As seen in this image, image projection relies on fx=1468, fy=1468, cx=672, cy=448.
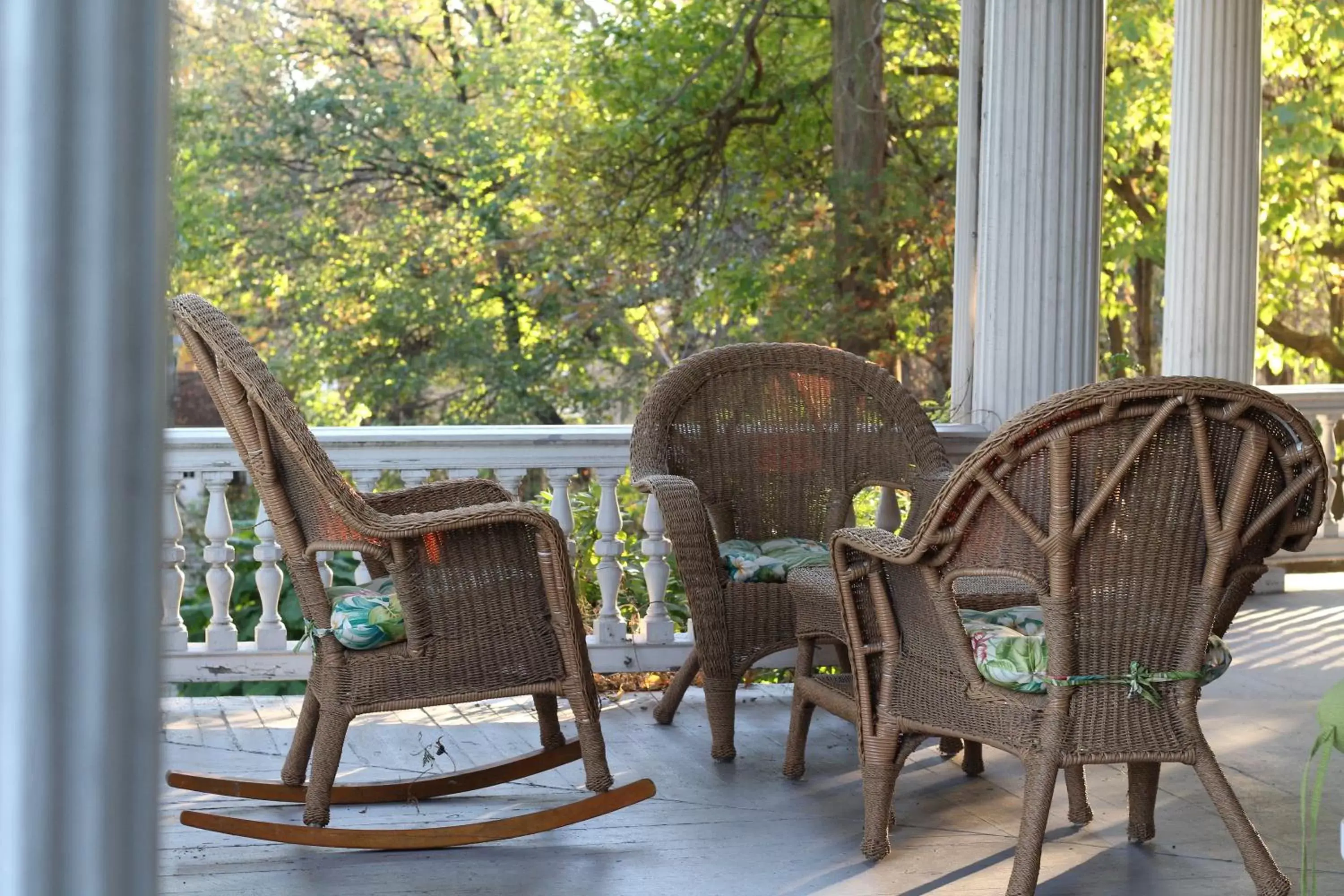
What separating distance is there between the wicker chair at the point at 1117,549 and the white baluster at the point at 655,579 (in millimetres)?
1568

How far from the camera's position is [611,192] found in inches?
392

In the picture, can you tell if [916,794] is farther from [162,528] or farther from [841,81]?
[841,81]

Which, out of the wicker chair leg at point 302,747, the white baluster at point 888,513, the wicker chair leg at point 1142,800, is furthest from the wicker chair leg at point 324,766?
the white baluster at point 888,513

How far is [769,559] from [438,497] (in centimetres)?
81

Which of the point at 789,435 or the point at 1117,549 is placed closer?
the point at 1117,549

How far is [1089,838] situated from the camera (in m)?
2.93

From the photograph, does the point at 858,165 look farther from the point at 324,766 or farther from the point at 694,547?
the point at 324,766

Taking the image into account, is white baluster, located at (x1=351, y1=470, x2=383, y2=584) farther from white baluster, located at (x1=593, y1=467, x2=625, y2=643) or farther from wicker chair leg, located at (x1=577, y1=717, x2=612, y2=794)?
wicker chair leg, located at (x1=577, y1=717, x2=612, y2=794)

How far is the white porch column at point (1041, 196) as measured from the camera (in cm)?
399

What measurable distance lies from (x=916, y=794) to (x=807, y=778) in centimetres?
25

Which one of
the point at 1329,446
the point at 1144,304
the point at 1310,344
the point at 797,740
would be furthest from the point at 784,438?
the point at 1310,344

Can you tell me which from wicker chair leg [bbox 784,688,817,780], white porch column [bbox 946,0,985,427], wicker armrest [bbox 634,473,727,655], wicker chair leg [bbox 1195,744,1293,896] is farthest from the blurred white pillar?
wicker chair leg [bbox 1195,744,1293,896]

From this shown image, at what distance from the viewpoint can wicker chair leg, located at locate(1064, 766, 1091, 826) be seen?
3.00 meters

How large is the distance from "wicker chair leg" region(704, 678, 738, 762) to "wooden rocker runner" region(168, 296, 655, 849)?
0.57 meters
